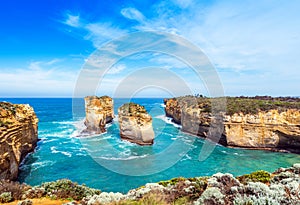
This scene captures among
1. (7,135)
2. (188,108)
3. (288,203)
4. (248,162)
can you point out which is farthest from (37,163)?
(188,108)

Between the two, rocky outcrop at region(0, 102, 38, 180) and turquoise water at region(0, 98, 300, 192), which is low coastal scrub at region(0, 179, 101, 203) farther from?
turquoise water at region(0, 98, 300, 192)

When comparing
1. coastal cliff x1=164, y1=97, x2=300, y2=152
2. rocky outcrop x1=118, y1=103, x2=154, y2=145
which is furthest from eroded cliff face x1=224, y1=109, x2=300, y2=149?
rocky outcrop x1=118, y1=103, x2=154, y2=145

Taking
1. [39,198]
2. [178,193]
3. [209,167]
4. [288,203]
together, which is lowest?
[209,167]

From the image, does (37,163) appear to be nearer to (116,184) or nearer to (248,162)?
(116,184)

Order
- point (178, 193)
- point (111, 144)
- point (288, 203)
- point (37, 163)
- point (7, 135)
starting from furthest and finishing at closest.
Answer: point (111, 144)
point (37, 163)
point (7, 135)
point (178, 193)
point (288, 203)

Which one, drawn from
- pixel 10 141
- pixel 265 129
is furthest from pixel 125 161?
pixel 265 129

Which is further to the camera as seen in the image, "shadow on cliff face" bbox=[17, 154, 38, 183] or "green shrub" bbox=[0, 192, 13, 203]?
"shadow on cliff face" bbox=[17, 154, 38, 183]

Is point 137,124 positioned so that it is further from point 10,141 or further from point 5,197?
point 5,197
